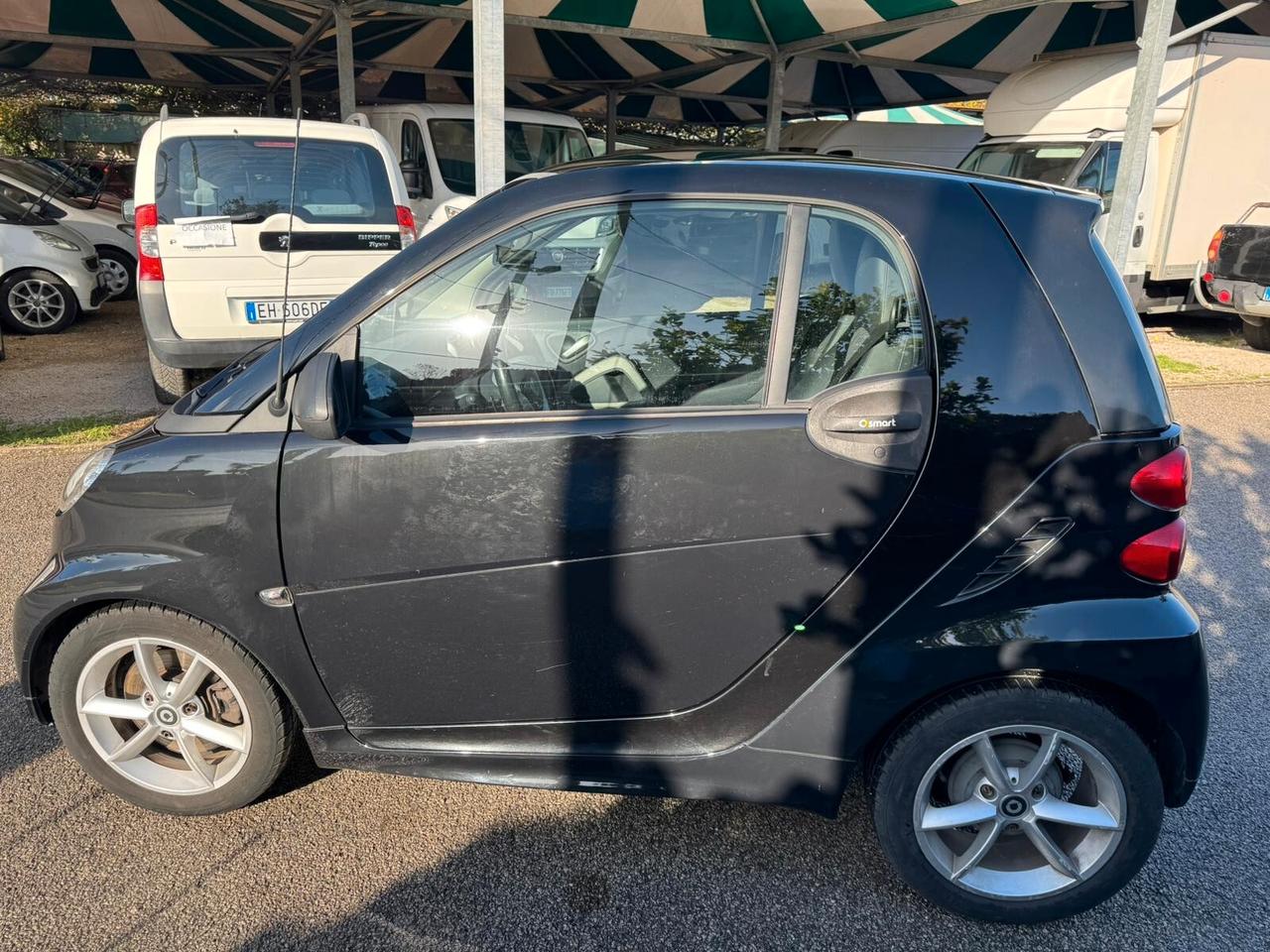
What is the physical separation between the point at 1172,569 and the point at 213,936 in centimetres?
246

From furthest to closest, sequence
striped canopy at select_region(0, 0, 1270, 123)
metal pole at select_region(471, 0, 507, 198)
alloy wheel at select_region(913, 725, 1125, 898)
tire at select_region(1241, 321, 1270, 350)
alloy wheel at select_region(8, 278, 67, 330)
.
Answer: tire at select_region(1241, 321, 1270, 350), striped canopy at select_region(0, 0, 1270, 123), alloy wheel at select_region(8, 278, 67, 330), metal pole at select_region(471, 0, 507, 198), alloy wheel at select_region(913, 725, 1125, 898)

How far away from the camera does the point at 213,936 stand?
2164 millimetres

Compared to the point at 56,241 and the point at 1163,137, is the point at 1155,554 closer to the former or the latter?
the point at 1163,137

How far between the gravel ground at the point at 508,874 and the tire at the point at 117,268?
10.0 meters

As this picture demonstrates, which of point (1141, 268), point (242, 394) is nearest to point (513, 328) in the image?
point (242, 394)

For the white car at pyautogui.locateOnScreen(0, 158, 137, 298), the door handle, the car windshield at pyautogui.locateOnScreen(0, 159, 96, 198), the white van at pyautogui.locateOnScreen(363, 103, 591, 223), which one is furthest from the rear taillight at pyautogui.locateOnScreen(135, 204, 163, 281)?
the door handle

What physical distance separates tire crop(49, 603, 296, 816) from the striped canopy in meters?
8.44

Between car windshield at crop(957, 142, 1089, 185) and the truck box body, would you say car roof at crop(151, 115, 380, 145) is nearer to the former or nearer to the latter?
car windshield at crop(957, 142, 1089, 185)

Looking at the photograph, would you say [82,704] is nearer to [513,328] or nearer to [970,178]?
[513,328]

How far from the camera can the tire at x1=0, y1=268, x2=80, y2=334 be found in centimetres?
926

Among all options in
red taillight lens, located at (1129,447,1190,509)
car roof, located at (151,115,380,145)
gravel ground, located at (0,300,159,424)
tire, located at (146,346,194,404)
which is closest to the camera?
red taillight lens, located at (1129,447,1190,509)

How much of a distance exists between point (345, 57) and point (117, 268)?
13.3 ft

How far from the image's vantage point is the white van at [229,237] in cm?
601

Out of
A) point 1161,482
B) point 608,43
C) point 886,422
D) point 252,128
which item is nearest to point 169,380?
point 252,128
